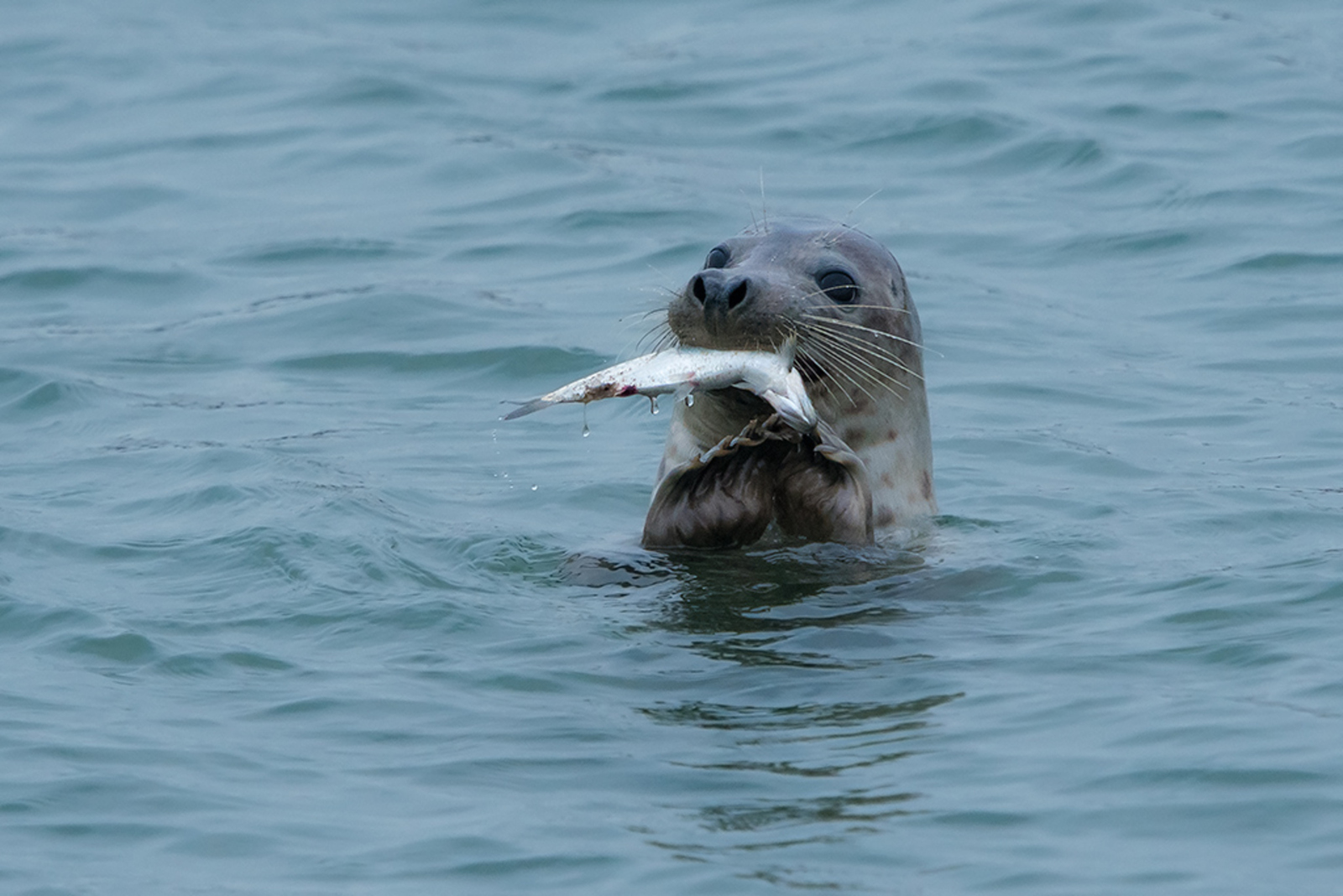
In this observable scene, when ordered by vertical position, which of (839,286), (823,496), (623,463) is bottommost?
(623,463)

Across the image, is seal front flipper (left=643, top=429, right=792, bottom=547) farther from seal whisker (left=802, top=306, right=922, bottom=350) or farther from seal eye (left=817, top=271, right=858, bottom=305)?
Result: seal eye (left=817, top=271, right=858, bottom=305)

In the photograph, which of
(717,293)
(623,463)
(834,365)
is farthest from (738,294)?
(623,463)

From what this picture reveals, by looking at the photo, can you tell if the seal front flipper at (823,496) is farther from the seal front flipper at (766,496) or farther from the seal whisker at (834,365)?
the seal whisker at (834,365)

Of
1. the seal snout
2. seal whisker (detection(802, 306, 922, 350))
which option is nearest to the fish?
the seal snout

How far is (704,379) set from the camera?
7250mm

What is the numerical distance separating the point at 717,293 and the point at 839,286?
88 centimetres

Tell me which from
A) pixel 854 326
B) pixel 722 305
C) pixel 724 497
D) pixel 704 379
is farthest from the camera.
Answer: pixel 854 326

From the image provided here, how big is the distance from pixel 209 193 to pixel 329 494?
646 cm

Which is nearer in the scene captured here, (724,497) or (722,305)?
(722,305)

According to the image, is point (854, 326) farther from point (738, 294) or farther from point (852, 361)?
point (738, 294)

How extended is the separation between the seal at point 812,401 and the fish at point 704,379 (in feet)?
0.41

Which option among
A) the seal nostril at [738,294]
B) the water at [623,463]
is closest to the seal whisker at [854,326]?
the seal nostril at [738,294]

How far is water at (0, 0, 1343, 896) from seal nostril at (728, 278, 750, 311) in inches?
36.6

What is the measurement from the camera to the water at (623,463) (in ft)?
19.2
